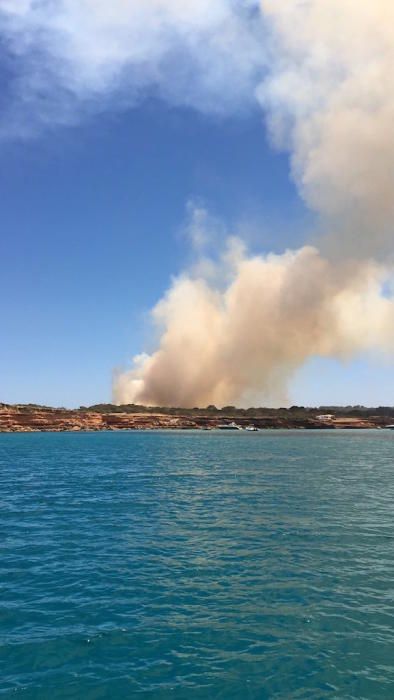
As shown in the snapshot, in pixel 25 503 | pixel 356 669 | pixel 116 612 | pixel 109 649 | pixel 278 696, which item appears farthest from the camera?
pixel 25 503

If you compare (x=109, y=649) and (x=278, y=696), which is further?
(x=109, y=649)

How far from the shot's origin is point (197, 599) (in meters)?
24.3

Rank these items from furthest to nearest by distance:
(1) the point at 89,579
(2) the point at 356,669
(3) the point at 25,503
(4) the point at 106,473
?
(4) the point at 106,473, (3) the point at 25,503, (1) the point at 89,579, (2) the point at 356,669

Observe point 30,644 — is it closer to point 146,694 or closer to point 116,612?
point 116,612

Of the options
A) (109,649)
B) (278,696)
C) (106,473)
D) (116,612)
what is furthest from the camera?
(106,473)

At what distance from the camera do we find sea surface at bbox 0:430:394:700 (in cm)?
1719

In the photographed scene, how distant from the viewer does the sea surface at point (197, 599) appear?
17.2 m

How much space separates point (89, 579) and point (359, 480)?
5142cm

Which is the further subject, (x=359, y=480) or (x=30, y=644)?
(x=359, y=480)

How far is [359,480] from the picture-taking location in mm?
70562

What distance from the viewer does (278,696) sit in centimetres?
1605

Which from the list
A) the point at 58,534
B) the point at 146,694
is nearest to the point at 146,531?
the point at 58,534

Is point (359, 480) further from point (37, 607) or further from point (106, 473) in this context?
point (37, 607)

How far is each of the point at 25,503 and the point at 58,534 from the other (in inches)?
610
